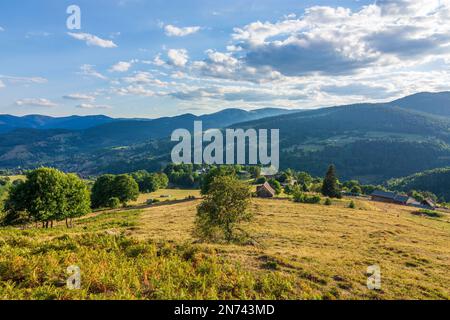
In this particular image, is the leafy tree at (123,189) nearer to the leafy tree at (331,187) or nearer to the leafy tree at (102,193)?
the leafy tree at (102,193)

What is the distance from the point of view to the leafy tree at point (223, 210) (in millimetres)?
26750

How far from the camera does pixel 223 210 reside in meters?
Result: 27.0

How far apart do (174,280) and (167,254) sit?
3834mm

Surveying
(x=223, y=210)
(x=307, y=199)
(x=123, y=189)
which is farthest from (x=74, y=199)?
(x=307, y=199)

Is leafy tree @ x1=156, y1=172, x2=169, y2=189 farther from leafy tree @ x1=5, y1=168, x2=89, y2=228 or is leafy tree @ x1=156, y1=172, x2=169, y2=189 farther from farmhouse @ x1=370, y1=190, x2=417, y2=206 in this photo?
farmhouse @ x1=370, y1=190, x2=417, y2=206

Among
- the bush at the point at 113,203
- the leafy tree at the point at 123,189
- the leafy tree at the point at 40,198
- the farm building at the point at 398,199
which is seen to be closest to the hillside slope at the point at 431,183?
the farm building at the point at 398,199

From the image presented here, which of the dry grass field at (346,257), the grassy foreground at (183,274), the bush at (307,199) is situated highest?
the grassy foreground at (183,274)

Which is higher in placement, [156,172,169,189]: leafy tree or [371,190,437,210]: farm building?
[156,172,169,189]: leafy tree

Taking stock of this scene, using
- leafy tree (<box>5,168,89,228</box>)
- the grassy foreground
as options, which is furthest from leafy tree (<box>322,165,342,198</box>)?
leafy tree (<box>5,168,89,228</box>)

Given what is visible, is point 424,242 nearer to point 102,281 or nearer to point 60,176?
point 102,281

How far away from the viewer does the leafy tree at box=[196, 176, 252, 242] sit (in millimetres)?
26750

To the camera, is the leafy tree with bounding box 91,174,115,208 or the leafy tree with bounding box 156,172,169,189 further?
the leafy tree with bounding box 156,172,169,189

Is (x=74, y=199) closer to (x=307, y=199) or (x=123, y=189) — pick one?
(x=123, y=189)
